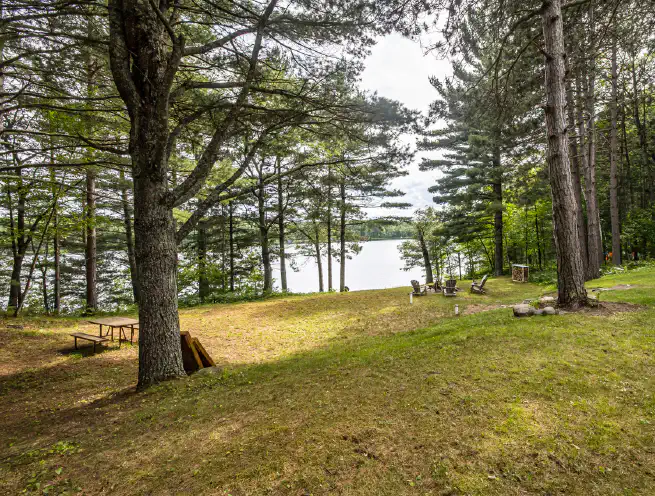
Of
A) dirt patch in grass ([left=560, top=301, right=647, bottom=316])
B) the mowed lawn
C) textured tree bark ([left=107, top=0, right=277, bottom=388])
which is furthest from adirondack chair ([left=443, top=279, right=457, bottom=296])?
textured tree bark ([left=107, top=0, right=277, bottom=388])

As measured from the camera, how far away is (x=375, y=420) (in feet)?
10.2

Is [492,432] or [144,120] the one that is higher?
[144,120]

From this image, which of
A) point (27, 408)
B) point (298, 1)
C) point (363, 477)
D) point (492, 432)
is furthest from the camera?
point (298, 1)

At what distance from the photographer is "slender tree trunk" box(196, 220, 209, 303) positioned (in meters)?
16.8

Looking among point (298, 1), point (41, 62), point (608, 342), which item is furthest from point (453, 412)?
point (41, 62)

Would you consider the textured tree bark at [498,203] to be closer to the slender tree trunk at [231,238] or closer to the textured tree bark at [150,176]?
the slender tree trunk at [231,238]

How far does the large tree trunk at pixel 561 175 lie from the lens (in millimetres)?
6270

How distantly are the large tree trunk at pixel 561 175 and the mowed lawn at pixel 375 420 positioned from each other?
2.57 ft

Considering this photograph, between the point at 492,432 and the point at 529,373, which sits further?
the point at 529,373

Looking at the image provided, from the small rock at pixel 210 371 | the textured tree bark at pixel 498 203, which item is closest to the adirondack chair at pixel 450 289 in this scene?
the textured tree bark at pixel 498 203

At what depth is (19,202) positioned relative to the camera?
12781 mm

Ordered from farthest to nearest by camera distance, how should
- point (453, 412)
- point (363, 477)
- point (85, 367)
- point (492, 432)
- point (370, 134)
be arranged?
1. point (370, 134)
2. point (85, 367)
3. point (453, 412)
4. point (492, 432)
5. point (363, 477)

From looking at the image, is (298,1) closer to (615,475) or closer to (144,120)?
(144,120)

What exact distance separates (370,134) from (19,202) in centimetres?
1493
